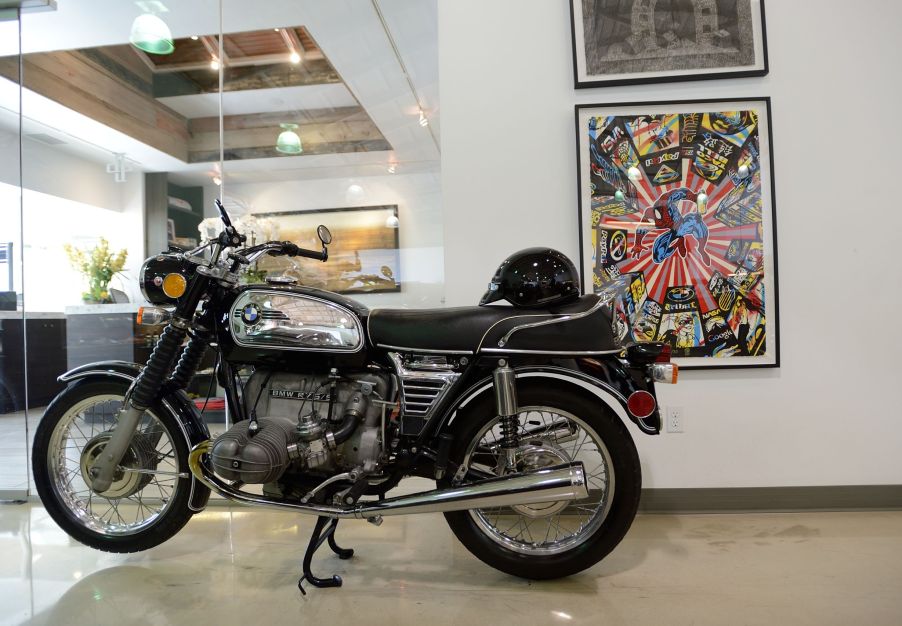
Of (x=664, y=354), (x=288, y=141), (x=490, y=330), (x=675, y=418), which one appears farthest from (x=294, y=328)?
(x=675, y=418)

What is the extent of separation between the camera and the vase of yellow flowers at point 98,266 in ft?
8.29

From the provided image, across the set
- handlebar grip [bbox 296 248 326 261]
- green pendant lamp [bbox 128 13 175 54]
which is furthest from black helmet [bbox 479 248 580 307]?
green pendant lamp [bbox 128 13 175 54]

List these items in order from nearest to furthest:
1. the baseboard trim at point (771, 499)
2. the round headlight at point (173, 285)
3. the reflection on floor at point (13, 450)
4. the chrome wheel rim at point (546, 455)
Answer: the chrome wheel rim at point (546, 455), the round headlight at point (173, 285), the baseboard trim at point (771, 499), the reflection on floor at point (13, 450)

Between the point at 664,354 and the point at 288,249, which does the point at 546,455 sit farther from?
the point at 288,249

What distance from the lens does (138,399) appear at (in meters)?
1.66

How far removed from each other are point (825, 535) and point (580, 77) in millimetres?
2004

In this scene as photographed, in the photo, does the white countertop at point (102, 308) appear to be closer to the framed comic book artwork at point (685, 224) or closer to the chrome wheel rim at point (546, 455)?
the chrome wheel rim at point (546, 455)

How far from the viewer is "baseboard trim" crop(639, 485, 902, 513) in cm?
206

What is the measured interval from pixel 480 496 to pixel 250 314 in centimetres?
88

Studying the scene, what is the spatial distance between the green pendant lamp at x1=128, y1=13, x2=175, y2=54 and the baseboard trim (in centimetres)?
305

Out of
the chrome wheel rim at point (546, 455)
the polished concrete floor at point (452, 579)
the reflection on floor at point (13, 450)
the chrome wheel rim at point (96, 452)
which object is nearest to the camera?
the polished concrete floor at point (452, 579)

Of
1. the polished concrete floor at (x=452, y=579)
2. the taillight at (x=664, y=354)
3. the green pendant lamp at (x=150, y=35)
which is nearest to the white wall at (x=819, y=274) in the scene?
the polished concrete floor at (x=452, y=579)

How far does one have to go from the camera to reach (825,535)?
1.85 meters

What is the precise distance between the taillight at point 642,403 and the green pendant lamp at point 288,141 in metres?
1.95
